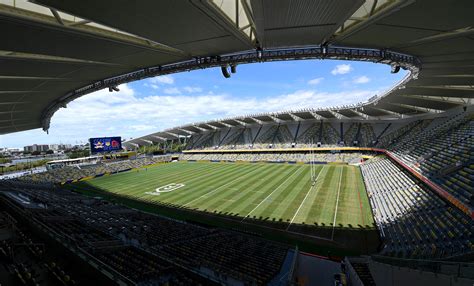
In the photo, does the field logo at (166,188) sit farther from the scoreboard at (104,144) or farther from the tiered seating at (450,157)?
the tiered seating at (450,157)

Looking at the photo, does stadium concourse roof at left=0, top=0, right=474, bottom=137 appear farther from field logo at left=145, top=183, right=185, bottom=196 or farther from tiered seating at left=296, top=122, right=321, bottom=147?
tiered seating at left=296, top=122, right=321, bottom=147

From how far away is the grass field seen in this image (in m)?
19.7

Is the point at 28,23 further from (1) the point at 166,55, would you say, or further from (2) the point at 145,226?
(2) the point at 145,226

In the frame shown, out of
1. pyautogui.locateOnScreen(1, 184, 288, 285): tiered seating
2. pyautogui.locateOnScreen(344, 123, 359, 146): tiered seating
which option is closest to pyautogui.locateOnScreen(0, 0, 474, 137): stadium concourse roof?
pyautogui.locateOnScreen(1, 184, 288, 285): tiered seating

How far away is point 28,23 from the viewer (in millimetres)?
6590

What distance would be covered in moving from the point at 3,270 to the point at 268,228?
1489 centimetres

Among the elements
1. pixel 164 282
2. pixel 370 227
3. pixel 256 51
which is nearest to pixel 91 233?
pixel 164 282

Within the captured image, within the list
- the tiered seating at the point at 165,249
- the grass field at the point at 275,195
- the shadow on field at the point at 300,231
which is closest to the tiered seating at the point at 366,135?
the grass field at the point at 275,195

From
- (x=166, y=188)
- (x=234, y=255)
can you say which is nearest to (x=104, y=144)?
(x=166, y=188)

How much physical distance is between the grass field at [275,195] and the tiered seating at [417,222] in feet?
5.88

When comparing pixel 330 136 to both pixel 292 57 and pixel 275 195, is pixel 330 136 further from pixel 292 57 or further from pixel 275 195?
pixel 292 57

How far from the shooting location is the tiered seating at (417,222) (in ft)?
34.5

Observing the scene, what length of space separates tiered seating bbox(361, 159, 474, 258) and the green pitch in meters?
1.76

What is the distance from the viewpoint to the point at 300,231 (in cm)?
1717
